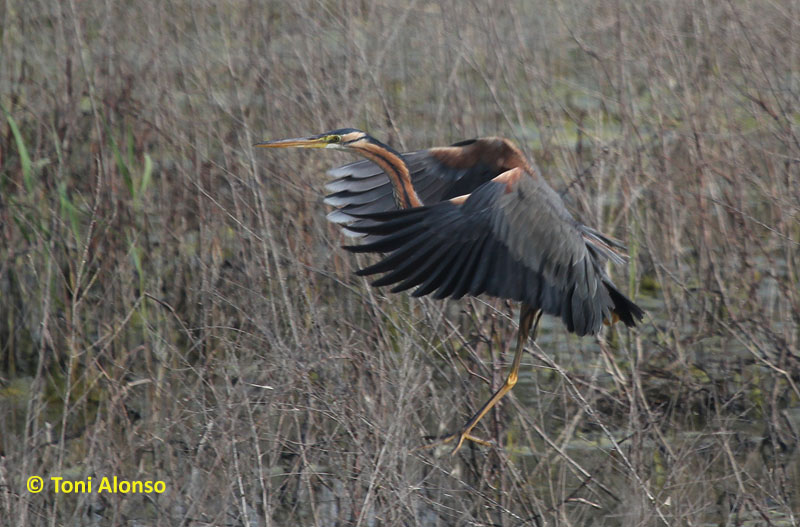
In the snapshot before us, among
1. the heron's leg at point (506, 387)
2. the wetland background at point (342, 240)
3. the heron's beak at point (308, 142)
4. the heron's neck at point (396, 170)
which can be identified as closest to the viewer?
the heron's leg at point (506, 387)

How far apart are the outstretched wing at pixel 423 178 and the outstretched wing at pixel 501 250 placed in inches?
14.0

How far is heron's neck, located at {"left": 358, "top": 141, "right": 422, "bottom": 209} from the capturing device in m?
3.85

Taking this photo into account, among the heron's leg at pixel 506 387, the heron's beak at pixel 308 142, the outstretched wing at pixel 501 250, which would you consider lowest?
the heron's leg at pixel 506 387

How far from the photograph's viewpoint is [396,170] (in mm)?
3873

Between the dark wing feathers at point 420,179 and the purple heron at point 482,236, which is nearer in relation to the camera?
the purple heron at point 482,236

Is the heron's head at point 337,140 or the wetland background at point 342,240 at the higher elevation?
the heron's head at point 337,140

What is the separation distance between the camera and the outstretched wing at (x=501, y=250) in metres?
3.36

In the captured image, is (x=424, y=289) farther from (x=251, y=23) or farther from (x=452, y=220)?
(x=251, y=23)

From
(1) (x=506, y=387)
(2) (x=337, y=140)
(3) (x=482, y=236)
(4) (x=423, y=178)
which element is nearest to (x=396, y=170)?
(2) (x=337, y=140)

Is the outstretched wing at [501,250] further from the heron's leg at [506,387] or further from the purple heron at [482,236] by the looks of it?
the heron's leg at [506,387]

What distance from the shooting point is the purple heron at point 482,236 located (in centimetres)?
338

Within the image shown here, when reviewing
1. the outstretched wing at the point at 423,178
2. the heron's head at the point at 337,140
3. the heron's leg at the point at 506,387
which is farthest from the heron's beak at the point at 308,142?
the heron's leg at the point at 506,387

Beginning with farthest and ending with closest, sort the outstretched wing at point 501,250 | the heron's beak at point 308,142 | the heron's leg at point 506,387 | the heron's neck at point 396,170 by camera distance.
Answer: the heron's neck at point 396,170 → the heron's beak at point 308,142 → the heron's leg at point 506,387 → the outstretched wing at point 501,250

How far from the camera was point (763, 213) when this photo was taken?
629 cm
